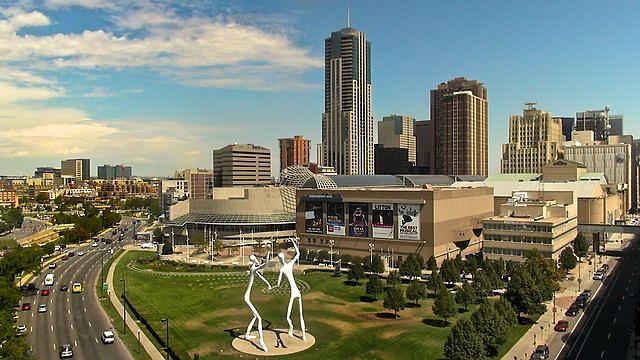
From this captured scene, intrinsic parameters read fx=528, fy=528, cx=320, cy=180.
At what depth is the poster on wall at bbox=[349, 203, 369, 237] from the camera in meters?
129

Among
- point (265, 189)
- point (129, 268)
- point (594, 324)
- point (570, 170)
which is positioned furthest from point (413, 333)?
point (570, 170)

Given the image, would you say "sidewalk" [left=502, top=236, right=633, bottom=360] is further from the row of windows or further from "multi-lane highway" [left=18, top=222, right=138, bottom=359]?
"multi-lane highway" [left=18, top=222, right=138, bottom=359]

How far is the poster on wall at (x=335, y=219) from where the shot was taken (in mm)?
134125

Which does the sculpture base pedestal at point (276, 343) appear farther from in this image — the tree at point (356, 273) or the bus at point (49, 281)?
the bus at point (49, 281)

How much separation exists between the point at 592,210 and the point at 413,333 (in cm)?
10482

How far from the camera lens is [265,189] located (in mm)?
162000

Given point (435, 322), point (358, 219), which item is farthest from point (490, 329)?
point (358, 219)

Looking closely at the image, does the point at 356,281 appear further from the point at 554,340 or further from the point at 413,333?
the point at 554,340

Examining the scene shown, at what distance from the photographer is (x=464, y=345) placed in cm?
5341

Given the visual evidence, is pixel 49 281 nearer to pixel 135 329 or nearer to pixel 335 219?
pixel 135 329

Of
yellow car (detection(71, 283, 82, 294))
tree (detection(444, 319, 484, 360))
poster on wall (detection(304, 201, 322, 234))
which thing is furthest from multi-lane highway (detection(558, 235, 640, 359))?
yellow car (detection(71, 283, 82, 294))

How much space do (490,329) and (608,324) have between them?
25.9 meters

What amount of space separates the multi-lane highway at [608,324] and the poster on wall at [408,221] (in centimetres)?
3938

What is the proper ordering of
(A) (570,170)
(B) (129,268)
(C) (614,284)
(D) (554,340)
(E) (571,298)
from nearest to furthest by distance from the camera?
(D) (554,340) < (E) (571,298) < (C) (614,284) < (B) (129,268) < (A) (570,170)
